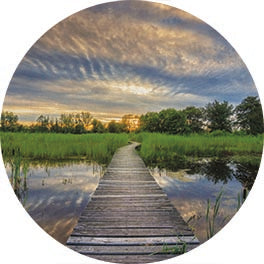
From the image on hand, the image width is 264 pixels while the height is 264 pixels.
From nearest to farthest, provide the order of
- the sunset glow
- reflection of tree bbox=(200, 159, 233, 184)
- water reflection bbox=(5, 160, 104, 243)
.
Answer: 1. water reflection bbox=(5, 160, 104, 243)
2. the sunset glow
3. reflection of tree bbox=(200, 159, 233, 184)

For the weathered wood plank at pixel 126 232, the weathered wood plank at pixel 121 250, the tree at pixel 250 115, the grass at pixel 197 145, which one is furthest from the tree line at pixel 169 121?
the weathered wood plank at pixel 121 250

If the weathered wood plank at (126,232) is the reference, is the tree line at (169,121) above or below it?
above

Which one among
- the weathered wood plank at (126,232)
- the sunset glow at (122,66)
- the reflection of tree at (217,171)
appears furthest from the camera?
the reflection of tree at (217,171)

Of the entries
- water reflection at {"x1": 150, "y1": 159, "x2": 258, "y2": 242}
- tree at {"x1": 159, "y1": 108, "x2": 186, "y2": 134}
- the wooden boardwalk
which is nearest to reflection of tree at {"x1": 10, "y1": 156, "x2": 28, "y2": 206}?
the wooden boardwalk

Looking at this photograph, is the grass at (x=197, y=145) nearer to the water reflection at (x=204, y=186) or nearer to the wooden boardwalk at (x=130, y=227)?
the water reflection at (x=204, y=186)

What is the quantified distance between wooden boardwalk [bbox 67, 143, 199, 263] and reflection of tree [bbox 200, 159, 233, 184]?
605 mm

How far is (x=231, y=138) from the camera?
3.50m

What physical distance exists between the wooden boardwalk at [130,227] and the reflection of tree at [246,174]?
94cm

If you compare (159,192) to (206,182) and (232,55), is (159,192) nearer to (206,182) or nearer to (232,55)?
(206,182)

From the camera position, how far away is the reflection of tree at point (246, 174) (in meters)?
3.35

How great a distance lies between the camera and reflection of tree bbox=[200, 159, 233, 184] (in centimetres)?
328

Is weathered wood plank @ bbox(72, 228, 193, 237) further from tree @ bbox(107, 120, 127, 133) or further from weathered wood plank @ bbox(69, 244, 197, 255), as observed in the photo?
tree @ bbox(107, 120, 127, 133)

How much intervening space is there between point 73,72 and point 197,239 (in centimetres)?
242

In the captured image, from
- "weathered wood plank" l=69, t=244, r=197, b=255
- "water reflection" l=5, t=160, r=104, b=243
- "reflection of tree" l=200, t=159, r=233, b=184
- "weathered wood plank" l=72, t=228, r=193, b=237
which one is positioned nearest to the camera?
"weathered wood plank" l=69, t=244, r=197, b=255
